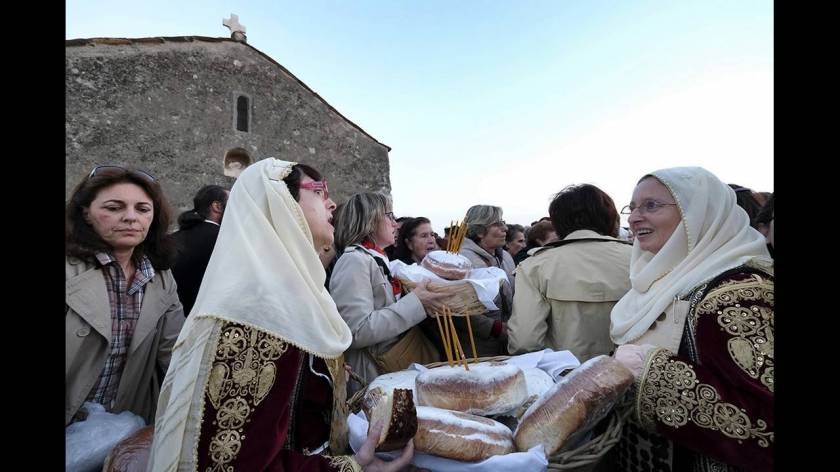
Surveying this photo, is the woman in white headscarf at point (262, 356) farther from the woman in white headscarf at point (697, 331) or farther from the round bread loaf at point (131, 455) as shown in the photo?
the woman in white headscarf at point (697, 331)

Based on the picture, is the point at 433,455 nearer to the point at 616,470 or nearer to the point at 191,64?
the point at 616,470

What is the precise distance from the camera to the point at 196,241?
3746mm

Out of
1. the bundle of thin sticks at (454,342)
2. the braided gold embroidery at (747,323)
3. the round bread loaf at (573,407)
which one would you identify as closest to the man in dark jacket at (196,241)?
the bundle of thin sticks at (454,342)

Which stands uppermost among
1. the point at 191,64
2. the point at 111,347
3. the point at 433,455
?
the point at 191,64

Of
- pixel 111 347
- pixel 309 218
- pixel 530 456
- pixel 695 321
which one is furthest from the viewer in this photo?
pixel 111 347

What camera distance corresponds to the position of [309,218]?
179 centimetres

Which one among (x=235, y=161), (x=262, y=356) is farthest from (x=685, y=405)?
(x=235, y=161)

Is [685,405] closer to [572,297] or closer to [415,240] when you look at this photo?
[572,297]

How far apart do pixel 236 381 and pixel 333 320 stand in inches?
18.9

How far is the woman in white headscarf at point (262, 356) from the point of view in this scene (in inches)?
47.4
